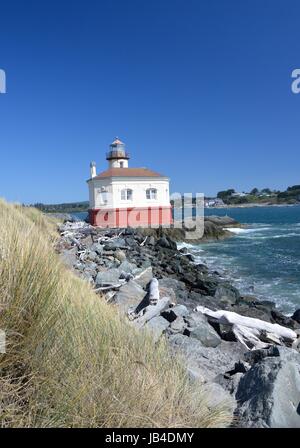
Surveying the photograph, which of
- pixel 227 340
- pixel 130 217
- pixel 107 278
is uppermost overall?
pixel 130 217

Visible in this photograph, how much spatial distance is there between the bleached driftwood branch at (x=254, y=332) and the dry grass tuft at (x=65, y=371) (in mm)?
2925

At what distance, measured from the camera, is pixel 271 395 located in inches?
113

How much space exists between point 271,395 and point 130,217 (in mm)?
26511

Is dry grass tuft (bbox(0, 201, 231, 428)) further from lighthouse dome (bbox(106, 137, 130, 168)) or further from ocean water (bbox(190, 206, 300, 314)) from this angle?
lighthouse dome (bbox(106, 137, 130, 168))

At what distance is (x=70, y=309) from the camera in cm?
302

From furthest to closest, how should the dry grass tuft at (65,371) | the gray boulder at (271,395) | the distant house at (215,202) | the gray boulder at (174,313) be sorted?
the distant house at (215,202) < the gray boulder at (174,313) < the gray boulder at (271,395) < the dry grass tuft at (65,371)

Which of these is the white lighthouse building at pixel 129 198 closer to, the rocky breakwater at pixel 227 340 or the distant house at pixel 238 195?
the rocky breakwater at pixel 227 340

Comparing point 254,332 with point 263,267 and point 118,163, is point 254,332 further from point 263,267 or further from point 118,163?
point 118,163

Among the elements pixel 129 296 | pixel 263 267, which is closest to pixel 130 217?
pixel 263 267

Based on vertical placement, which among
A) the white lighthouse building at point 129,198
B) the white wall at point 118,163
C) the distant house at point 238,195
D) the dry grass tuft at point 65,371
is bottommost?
the dry grass tuft at point 65,371

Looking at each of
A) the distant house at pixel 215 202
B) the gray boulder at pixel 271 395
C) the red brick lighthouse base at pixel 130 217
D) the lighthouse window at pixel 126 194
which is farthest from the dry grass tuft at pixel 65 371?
the distant house at pixel 215 202

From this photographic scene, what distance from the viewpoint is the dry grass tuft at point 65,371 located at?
221cm

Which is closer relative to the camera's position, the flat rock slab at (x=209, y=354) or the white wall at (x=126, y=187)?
the flat rock slab at (x=209, y=354)

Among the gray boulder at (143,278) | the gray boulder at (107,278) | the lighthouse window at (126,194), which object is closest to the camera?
the gray boulder at (107,278)
